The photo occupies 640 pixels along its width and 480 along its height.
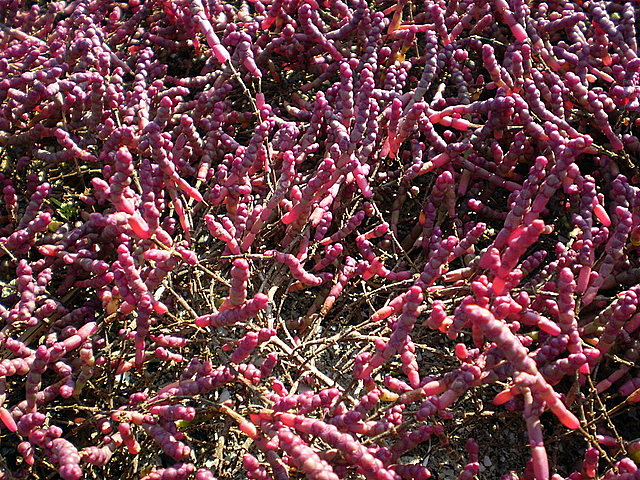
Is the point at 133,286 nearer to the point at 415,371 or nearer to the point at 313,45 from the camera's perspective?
the point at 415,371

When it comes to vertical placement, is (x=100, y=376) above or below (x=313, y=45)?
below

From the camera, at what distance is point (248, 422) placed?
4.17 ft

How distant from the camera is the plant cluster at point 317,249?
4.20 feet

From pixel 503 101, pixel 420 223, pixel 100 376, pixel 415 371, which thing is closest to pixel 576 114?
pixel 503 101

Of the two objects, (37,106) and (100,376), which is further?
(37,106)

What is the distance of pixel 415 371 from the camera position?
4.26 ft

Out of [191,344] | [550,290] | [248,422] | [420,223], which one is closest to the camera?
[248,422]

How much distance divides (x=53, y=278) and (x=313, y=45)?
111 centimetres

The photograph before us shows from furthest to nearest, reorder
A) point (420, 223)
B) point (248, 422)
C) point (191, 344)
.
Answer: point (420, 223) → point (191, 344) → point (248, 422)

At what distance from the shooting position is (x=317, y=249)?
1758mm

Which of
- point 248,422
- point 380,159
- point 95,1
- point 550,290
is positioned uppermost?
point 95,1

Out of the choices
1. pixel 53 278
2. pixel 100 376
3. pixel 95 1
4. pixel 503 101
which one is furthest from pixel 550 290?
pixel 95 1

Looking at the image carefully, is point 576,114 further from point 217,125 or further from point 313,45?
point 217,125

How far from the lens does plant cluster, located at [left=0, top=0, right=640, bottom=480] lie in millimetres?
1280
